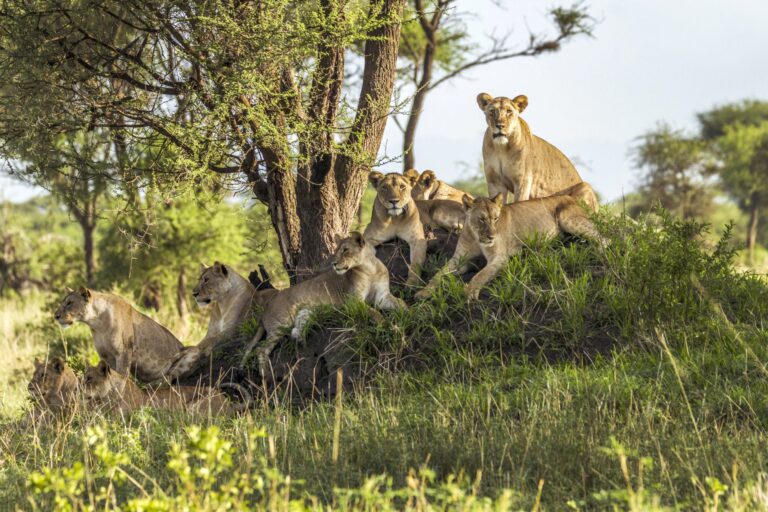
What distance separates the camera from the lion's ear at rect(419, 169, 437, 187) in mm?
10281

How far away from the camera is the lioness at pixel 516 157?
374 inches

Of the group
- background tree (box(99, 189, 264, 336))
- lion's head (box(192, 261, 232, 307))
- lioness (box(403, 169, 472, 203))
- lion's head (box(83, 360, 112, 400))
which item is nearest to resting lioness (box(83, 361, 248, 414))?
lion's head (box(83, 360, 112, 400))

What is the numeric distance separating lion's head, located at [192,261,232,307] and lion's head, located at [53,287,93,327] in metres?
0.97

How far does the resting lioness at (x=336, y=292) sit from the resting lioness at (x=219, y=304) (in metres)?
0.45

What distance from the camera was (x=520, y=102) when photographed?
975 cm

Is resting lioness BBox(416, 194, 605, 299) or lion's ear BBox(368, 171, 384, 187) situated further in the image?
lion's ear BBox(368, 171, 384, 187)

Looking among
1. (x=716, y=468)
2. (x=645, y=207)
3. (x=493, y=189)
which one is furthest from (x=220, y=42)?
(x=645, y=207)

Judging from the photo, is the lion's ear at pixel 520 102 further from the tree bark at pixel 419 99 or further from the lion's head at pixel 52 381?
the tree bark at pixel 419 99

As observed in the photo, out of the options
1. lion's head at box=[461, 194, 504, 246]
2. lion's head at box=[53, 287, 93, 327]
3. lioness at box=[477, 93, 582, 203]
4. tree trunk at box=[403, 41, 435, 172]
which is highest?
tree trunk at box=[403, 41, 435, 172]

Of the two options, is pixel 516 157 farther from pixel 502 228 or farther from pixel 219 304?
pixel 219 304

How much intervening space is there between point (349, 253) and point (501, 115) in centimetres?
215

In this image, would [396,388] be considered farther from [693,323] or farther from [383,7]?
[383,7]

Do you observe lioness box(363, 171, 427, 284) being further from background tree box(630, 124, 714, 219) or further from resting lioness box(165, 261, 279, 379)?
background tree box(630, 124, 714, 219)

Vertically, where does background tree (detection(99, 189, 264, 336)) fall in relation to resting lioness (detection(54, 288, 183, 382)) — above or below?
above
